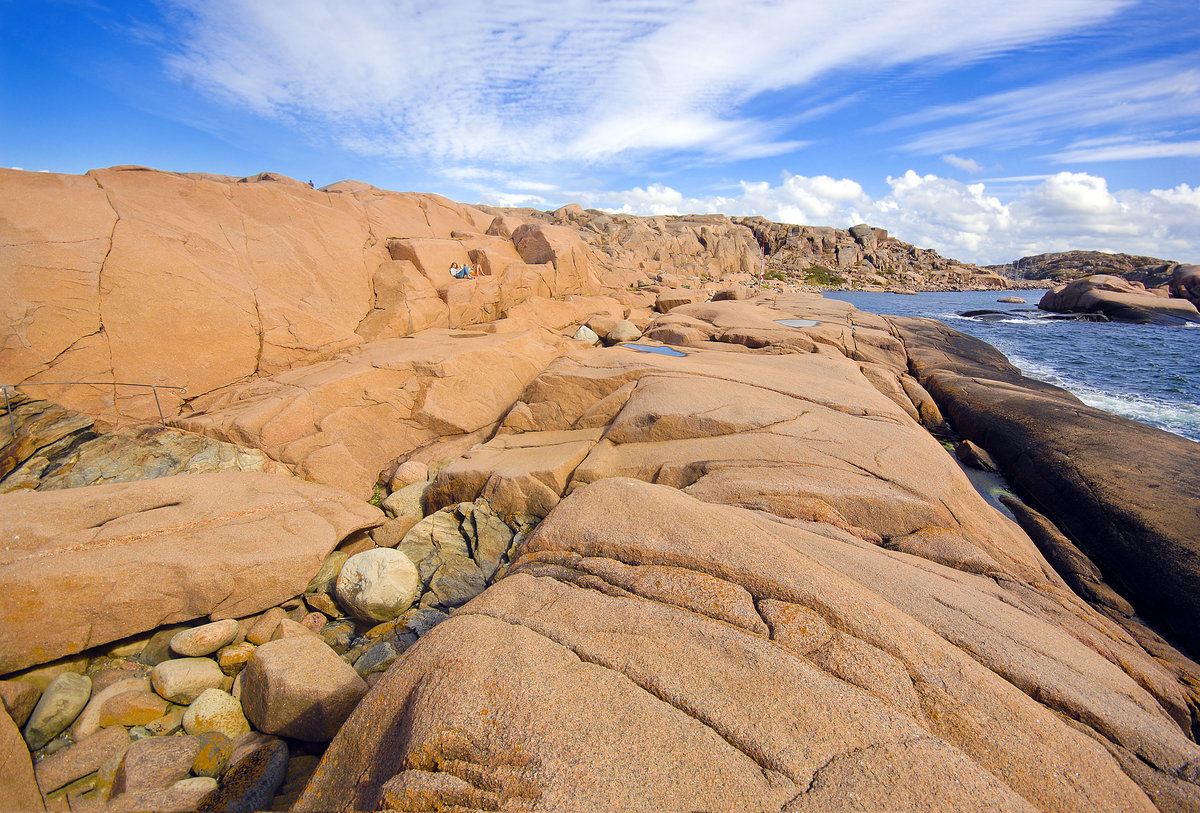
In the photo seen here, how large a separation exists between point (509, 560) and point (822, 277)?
8525 centimetres

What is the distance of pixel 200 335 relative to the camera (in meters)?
8.55

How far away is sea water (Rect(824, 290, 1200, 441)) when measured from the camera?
47.5ft

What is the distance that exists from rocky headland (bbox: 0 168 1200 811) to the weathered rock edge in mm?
49

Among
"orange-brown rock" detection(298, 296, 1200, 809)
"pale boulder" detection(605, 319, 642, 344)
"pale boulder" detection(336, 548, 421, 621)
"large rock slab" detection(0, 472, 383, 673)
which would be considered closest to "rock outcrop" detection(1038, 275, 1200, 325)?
"pale boulder" detection(605, 319, 642, 344)

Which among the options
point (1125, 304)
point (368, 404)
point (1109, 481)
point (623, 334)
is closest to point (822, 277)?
point (1125, 304)

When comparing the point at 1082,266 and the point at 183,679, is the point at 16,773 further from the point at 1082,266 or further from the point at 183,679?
the point at 1082,266

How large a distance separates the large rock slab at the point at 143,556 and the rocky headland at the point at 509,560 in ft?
0.10

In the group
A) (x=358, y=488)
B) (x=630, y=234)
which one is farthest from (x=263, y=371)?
(x=630, y=234)

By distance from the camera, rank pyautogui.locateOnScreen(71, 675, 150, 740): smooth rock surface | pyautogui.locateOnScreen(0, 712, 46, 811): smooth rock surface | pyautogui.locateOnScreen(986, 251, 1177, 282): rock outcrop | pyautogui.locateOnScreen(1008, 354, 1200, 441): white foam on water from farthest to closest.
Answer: pyautogui.locateOnScreen(986, 251, 1177, 282): rock outcrop
pyautogui.locateOnScreen(1008, 354, 1200, 441): white foam on water
pyautogui.locateOnScreen(71, 675, 150, 740): smooth rock surface
pyautogui.locateOnScreen(0, 712, 46, 811): smooth rock surface

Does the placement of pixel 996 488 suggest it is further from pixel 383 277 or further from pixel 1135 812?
pixel 383 277

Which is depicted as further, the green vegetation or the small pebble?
the green vegetation

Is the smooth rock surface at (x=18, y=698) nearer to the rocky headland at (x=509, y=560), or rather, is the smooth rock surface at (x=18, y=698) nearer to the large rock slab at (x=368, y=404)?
the rocky headland at (x=509, y=560)

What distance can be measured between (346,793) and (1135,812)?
3879mm

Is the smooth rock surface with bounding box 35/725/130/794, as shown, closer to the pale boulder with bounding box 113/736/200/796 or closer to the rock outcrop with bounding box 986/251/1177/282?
the pale boulder with bounding box 113/736/200/796
